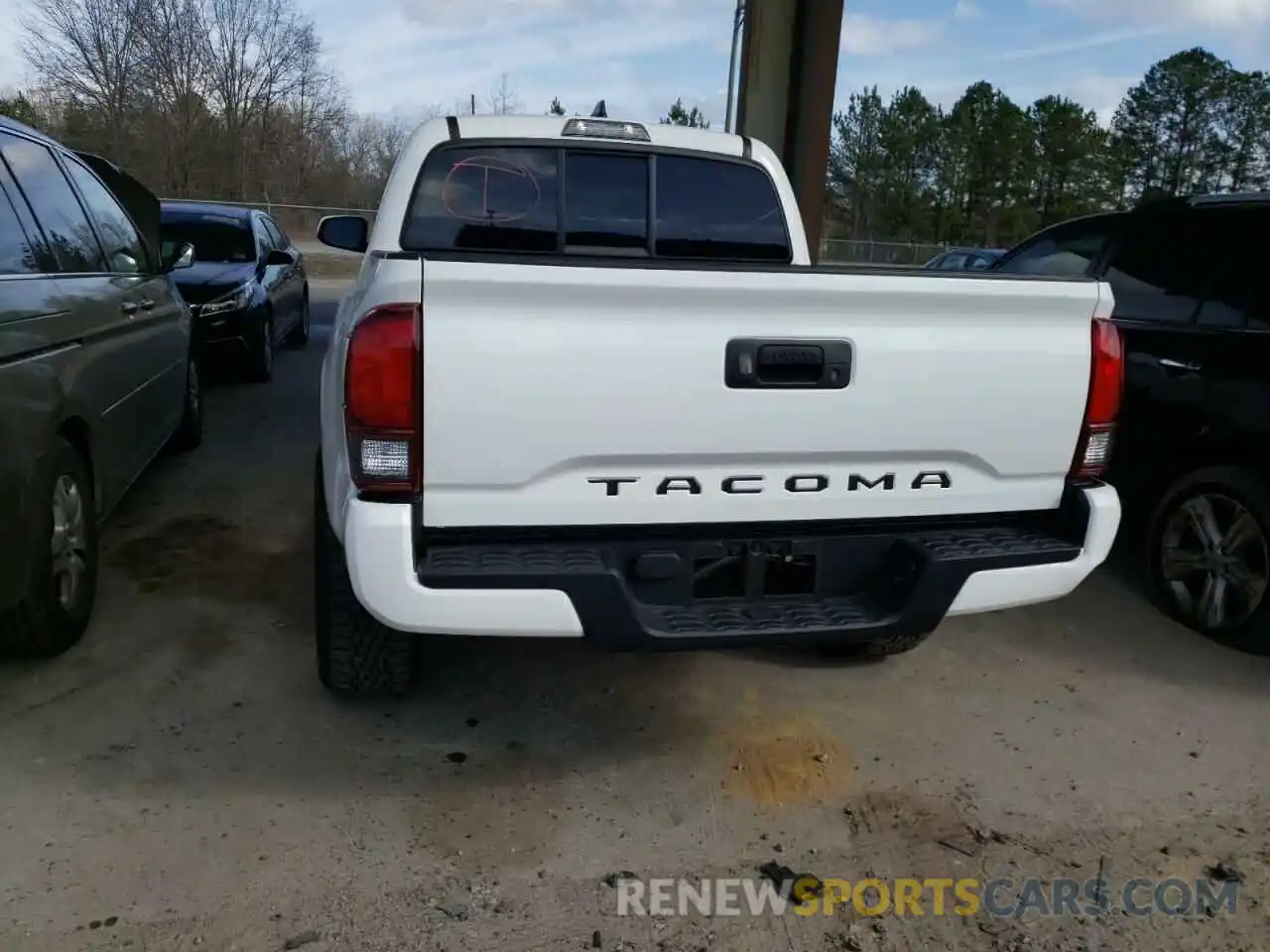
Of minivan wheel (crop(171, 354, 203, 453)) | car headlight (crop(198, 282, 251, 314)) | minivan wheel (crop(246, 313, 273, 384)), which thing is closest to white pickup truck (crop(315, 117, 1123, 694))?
minivan wheel (crop(171, 354, 203, 453))

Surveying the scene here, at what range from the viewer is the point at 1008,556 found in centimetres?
283

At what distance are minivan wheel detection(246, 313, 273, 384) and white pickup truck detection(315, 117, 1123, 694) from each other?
6179mm

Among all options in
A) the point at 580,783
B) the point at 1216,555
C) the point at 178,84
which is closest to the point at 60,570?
the point at 580,783

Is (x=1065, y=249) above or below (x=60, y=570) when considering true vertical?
above

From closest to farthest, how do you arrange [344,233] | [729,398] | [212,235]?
[729,398] < [344,233] < [212,235]

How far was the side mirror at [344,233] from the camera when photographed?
522cm

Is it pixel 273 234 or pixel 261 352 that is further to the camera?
pixel 273 234

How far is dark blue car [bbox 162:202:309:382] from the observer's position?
8.34m

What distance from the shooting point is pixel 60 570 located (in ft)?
11.7

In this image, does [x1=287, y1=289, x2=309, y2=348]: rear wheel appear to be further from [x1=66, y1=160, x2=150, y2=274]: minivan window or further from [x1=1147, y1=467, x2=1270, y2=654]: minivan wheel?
[x1=1147, y1=467, x2=1270, y2=654]: minivan wheel

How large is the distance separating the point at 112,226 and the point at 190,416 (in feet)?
5.81

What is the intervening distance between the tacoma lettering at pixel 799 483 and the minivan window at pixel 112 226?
10.8ft

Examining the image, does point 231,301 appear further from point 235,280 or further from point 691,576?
point 691,576

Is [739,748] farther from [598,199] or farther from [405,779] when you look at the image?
[598,199]
